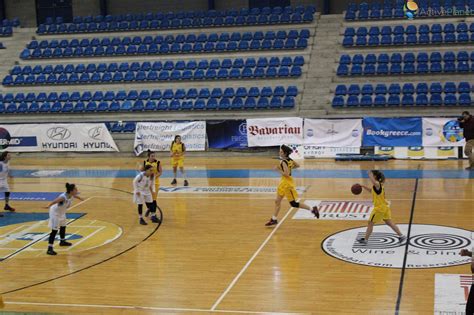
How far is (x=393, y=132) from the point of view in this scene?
76.7ft

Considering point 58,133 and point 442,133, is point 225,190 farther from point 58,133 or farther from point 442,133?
point 58,133

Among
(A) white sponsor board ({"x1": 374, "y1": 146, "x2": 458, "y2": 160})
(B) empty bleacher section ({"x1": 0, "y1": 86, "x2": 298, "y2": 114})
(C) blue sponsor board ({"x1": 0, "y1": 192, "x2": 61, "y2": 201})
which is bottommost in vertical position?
(C) blue sponsor board ({"x1": 0, "y1": 192, "x2": 61, "y2": 201})

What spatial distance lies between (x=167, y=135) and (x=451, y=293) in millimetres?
18588

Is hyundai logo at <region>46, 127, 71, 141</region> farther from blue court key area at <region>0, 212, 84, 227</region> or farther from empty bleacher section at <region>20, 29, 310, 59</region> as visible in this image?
blue court key area at <region>0, 212, 84, 227</region>

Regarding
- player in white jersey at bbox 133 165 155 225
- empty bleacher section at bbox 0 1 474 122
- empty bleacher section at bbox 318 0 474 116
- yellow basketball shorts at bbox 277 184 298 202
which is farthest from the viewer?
empty bleacher section at bbox 0 1 474 122

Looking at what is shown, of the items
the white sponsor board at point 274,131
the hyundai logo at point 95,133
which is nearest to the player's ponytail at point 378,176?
the white sponsor board at point 274,131

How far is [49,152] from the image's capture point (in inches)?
1078

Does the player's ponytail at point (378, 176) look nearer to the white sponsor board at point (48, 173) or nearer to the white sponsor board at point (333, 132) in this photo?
the white sponsor board at point (333, 132)

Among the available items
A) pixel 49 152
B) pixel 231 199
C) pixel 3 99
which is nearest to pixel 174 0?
pixel 3 99

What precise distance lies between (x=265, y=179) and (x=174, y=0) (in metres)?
21.4

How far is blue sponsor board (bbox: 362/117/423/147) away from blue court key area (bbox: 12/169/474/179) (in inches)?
127

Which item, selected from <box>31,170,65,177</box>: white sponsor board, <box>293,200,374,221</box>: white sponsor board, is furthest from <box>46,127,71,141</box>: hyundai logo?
<box>293,200,374,221</box>: white sponsor board

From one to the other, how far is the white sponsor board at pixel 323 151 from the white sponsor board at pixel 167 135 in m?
4.48

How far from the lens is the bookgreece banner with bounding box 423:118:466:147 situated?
22.6 metres
